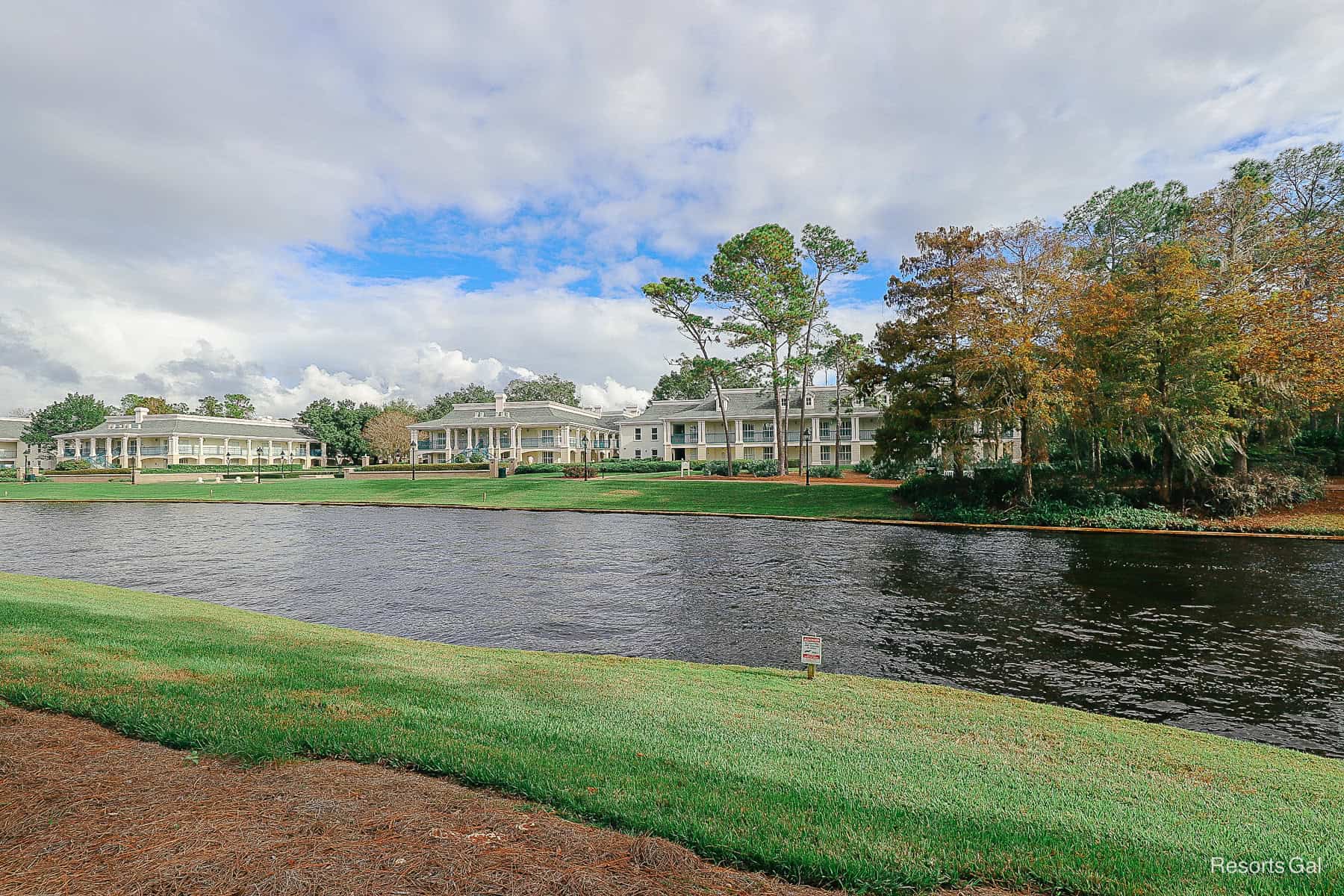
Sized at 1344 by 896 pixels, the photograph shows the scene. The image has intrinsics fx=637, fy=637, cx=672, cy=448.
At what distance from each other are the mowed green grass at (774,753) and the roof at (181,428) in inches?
3446

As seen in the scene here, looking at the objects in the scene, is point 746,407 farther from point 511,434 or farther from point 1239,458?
point 1239,458

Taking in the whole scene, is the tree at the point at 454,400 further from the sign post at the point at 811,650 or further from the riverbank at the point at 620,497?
the sign post at the point at 811,650

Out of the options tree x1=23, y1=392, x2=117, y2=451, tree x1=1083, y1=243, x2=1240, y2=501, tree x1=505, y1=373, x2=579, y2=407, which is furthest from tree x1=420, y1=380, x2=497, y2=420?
tree x1=1083, y1=243, x2=1240, y2=501

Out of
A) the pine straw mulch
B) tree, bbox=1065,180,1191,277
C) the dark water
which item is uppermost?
tree, bbox=1065,180,1191,277

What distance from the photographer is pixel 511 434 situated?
7112 cm

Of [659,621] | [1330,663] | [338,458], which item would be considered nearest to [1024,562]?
[1330,663]

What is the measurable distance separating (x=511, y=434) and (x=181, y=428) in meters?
41.8

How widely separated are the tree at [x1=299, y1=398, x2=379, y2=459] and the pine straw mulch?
82.1m

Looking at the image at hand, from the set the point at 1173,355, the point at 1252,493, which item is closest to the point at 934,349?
the point at 1173,355

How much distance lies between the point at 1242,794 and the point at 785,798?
10.3 feet

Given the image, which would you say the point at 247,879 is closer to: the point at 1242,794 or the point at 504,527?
the point at 1242,794

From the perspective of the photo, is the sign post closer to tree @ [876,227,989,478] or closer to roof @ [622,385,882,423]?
tree @ [876,227,989,478]

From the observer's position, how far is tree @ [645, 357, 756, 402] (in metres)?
46.3

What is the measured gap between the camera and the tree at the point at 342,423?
8031 centimetres
